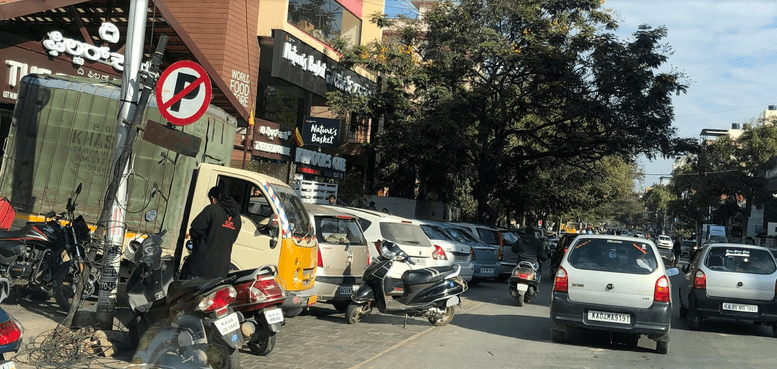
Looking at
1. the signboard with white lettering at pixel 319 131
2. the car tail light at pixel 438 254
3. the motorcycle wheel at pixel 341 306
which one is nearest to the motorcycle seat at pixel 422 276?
the motorcycle wheel at pixel 341 306

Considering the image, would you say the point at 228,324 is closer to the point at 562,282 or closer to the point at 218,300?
the point at 218,300

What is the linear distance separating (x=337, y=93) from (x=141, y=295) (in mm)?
18975

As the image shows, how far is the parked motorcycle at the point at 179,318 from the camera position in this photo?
6363 mm

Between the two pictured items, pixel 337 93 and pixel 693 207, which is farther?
pixel 693 207

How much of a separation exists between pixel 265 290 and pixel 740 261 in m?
8.82

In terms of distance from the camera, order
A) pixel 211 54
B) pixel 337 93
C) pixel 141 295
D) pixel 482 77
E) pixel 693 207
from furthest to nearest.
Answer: pixel 693 207 → pixel 482 77 → pixel 337 93 → pixel 211 54 → pixel 141 295

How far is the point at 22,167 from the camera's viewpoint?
1030 centimetres

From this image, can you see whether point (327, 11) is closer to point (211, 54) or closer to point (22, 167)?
point (211, 54)

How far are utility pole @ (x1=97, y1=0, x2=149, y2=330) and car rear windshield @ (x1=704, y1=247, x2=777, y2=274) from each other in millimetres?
9455

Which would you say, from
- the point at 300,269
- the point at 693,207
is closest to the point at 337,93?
the point at 300,269

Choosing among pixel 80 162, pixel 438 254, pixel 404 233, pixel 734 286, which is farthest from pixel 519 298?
pixel 80 162

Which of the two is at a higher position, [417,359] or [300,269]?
[300,269]

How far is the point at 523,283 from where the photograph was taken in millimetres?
14391

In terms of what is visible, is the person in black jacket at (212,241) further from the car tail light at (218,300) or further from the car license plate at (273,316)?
the car tail light at (218,300)
